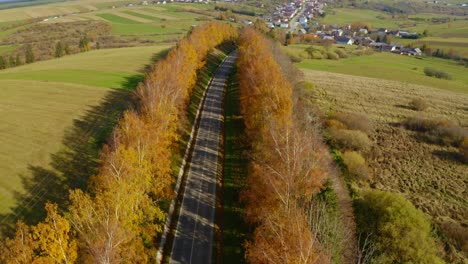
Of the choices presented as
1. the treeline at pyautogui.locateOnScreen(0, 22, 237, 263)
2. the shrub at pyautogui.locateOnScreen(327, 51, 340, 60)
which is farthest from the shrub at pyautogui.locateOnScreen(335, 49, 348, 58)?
the treeline at pyautogui.locateOnScreen(0, 22, 237, 263)

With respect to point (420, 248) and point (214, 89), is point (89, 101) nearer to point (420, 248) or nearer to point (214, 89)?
point (214, 89)

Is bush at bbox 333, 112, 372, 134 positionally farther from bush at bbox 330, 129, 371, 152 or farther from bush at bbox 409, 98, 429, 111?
bush at bbox 409, 98, 429, 111

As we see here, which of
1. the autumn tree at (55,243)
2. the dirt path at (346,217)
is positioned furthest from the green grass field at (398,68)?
the autumn tree at (55,243)

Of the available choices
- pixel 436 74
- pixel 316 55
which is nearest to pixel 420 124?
pixel 436 74

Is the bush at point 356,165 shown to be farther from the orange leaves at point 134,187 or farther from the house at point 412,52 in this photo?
the house at point 412,52

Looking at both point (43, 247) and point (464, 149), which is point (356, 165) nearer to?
point (464, 149)
